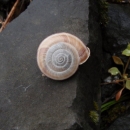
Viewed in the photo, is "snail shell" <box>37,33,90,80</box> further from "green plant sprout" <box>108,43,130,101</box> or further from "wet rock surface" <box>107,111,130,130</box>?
"wet rock surface" <box>107,111,130,130</box>

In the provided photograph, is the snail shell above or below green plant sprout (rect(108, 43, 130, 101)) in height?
above

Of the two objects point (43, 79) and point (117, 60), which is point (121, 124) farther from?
point (43, 79)

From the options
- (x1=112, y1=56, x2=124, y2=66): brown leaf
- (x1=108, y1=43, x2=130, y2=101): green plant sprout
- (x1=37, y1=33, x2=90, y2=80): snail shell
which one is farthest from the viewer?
(x1=112, y1=56, x2=124, y2=66): brown leaf

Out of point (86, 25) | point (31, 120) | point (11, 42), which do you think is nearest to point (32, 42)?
point (11, 42)

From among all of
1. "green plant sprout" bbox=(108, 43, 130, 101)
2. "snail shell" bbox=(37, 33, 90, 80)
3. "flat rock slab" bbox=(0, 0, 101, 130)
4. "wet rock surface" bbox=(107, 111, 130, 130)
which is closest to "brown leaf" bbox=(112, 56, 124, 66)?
"green plant sprout" bbox=(108, 43, 130, 101)

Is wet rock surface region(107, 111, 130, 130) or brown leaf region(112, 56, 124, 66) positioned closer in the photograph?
wet rock surface region(107, 111, 130, 130)

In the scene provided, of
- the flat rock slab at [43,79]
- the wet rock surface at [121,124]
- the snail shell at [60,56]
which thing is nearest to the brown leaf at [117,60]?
the flat rock slab at [43,79]

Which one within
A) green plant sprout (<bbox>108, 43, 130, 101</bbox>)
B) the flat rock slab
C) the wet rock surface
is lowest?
Result: the wet rock surface
